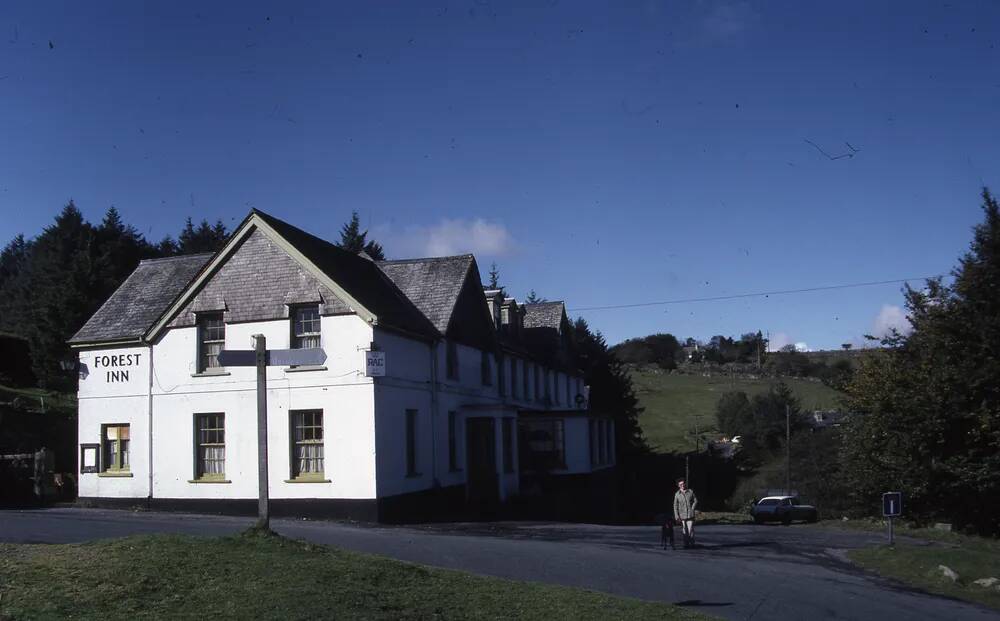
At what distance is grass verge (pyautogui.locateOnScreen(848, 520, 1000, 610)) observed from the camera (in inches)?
658

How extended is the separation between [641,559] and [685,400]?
9001 cm

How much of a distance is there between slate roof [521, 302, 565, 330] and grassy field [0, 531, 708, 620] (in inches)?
1439

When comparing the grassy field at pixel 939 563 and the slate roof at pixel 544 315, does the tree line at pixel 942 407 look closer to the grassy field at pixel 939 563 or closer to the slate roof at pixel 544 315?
the grassy field at pixel 939 563

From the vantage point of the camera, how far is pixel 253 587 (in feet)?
33.2

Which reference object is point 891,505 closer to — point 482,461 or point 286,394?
point 482,461

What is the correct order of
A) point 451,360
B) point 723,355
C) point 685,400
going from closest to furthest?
point 451,360 → point 685,400 → point 723,355

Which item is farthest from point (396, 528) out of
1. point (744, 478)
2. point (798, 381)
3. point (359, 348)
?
point (798, 381)

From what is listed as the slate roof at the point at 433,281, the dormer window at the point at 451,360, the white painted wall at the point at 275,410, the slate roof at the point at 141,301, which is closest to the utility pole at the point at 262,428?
the white painted wall at the point at 275,410

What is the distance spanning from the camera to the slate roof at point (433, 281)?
32.0 meters

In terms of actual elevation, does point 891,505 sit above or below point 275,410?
below

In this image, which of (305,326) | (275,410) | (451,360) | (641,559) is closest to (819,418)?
(451,360)

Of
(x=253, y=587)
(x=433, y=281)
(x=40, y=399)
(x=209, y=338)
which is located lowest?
(x=253, y=587)

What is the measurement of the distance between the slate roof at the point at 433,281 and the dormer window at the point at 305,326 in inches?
200

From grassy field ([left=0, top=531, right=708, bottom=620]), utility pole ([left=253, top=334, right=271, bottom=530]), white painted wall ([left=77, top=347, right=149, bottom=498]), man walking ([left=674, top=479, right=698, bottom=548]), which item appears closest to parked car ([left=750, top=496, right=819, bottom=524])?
man walking ([left=674, top=479, right=698, bottom=548])
